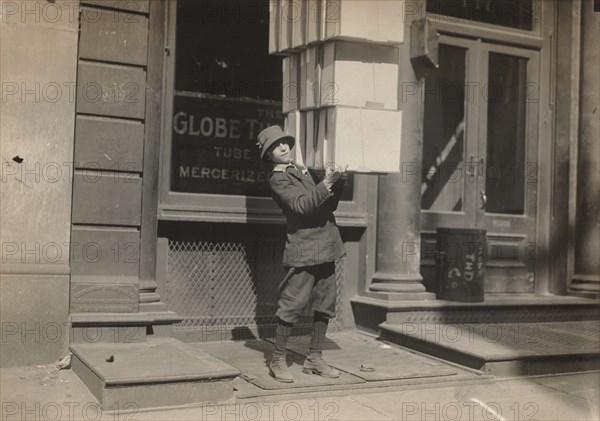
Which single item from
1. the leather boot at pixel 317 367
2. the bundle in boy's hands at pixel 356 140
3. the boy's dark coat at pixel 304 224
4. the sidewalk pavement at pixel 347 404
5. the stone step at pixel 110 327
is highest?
the bundle in boy's hands at pixel 356 140

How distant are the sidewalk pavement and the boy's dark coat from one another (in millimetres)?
1109

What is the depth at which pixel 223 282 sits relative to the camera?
8.17 m

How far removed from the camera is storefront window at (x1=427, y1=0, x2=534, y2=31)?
9430 mm

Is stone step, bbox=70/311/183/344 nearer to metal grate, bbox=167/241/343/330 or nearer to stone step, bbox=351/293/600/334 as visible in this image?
metal grate, bbox=167/241/343/330

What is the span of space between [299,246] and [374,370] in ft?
4.50

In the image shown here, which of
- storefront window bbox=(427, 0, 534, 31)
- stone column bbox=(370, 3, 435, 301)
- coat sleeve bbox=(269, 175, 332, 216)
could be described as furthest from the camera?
storefront window bbox=(427, 0, 534, 31)

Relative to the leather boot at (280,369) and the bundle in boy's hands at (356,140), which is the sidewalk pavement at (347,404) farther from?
the bundle in boy's hands at (356,140)

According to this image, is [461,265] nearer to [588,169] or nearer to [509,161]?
[509,161]

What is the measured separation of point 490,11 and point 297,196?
507 centimetres

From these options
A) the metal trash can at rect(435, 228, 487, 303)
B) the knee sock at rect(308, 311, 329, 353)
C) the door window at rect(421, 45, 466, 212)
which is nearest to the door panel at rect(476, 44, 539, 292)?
the door window at rect(421, 45, 466, 212)

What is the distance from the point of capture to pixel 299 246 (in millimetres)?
6242

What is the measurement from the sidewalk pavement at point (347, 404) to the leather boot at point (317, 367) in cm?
29

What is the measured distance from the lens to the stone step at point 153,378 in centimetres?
542

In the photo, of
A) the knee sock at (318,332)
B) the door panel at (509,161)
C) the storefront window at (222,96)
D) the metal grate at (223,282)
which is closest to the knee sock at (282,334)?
the knee sock at (318,332)
